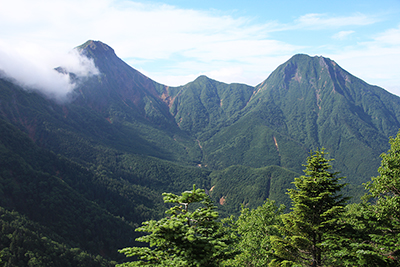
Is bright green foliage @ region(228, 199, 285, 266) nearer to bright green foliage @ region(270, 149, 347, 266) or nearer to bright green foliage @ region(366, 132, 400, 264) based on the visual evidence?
bright green foliage @ region(270, 149, 347, 266)

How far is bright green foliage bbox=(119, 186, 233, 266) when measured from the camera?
12344 mm

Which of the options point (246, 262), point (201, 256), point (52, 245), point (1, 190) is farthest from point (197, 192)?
point (1, 190)

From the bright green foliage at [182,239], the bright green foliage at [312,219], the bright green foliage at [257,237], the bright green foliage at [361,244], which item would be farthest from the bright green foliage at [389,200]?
the bright green foliage at [182,239]

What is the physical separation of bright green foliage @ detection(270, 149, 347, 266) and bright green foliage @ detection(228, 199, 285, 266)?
2.65 m

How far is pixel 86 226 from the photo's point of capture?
147750 mm

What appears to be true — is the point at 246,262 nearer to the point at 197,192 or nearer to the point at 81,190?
the point at 197,192

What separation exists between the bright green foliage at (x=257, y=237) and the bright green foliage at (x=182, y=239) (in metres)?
12.1

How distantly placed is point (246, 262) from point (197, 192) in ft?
69.3

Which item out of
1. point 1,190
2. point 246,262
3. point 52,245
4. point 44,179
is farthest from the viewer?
point 44,179

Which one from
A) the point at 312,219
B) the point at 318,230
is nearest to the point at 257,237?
the point at 312,219

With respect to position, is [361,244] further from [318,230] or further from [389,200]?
[389,200]

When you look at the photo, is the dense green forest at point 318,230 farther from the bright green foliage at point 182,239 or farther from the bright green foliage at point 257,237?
the bright green foliage at point 257,237

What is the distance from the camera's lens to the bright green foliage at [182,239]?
12344 millimetres

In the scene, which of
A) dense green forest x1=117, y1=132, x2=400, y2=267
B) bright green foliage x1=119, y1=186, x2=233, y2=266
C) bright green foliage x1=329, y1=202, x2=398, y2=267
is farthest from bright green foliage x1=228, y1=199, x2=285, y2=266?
bright green foliage x1=119, y1=186, x2=233, y2=266
